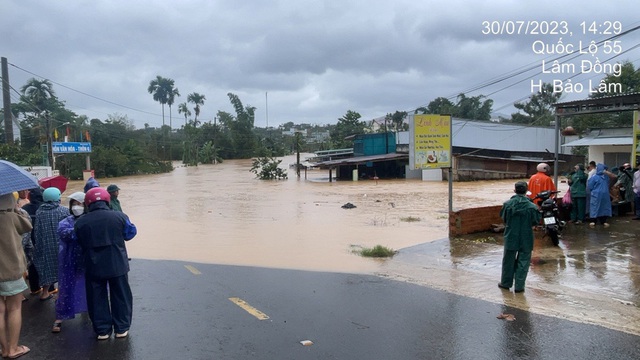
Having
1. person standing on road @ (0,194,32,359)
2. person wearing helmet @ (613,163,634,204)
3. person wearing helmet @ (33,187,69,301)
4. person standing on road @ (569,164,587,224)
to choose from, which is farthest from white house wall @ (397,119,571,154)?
person standing on road @ (0,194,32,359)

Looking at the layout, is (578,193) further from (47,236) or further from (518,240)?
(47,236)

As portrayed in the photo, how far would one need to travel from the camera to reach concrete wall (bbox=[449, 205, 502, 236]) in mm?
10703

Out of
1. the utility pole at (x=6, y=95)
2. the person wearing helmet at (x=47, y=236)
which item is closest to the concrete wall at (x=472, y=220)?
the person wearing helmet at (x=47, y=236)

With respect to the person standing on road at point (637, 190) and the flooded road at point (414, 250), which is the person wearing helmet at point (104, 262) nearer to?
the flooded road at point (414, 250)

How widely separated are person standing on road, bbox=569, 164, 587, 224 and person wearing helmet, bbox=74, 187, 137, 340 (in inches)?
406

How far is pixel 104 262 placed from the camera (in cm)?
476

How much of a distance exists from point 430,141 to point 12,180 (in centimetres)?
822

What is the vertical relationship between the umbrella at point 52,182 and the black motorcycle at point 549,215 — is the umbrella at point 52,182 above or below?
above

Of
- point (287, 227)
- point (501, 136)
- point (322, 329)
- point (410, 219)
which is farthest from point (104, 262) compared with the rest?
point (501, 136)

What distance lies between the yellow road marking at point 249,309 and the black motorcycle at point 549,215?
6205mm

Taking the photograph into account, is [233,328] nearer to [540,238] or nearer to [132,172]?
[540,238]

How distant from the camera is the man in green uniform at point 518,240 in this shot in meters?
→ 6.51

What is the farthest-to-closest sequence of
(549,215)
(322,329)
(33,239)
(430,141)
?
1. (430,141)
2. (549,215)
3. (33,239)
4. (322,329)

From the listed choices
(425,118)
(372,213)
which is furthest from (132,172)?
(425,118)
